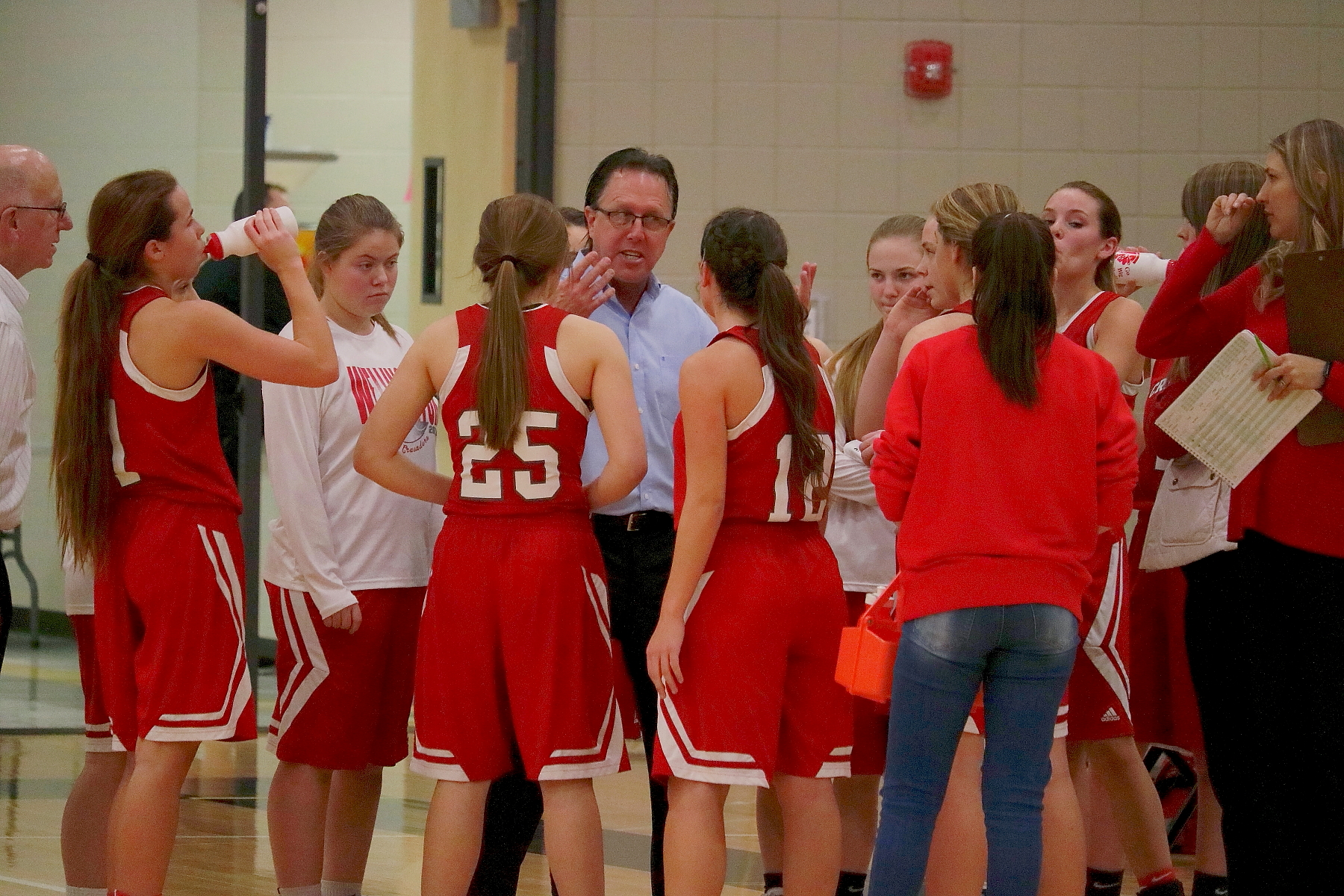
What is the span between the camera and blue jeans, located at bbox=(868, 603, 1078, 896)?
256cm

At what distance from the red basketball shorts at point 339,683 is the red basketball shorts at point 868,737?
0.92m

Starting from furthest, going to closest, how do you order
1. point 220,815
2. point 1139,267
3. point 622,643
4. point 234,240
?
point 220,815 < point 1139,267 < point 622,643 < point 234,240

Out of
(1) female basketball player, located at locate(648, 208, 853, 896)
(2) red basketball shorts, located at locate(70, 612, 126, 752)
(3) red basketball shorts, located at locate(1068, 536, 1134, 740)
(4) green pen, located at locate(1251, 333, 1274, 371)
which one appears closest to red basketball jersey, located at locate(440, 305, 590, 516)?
(1) female basketball player, located at locate(648, 208, 853, 896)

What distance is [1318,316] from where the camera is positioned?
275 cm

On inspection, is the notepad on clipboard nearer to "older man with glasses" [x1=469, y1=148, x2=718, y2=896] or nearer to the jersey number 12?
the jersey number 12

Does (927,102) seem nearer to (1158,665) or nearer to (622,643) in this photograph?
(1158,665)

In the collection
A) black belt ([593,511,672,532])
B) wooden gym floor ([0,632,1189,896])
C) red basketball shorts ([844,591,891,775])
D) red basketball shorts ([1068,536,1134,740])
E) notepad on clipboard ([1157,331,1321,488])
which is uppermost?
notepad on clipboard ([1157,331,1321,488])

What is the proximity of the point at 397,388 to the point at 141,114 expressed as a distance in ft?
11.8

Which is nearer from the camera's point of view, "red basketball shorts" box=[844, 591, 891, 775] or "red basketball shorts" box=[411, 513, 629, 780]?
"red basketball shorts" box=[411, 513, 629, 780]

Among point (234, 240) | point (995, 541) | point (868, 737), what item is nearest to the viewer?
point (995, 541)

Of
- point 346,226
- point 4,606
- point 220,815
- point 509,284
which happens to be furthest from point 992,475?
point 220,815

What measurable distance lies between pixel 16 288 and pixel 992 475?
191cm

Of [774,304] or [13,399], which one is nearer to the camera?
[774,304]

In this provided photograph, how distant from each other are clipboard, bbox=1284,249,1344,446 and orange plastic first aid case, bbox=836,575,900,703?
81 cm
